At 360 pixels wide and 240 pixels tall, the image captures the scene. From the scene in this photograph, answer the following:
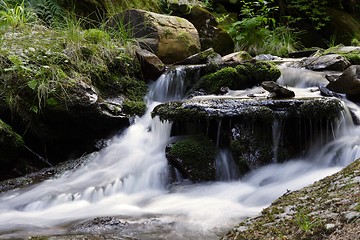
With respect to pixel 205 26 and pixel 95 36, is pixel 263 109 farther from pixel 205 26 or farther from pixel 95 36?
pixel 205 26

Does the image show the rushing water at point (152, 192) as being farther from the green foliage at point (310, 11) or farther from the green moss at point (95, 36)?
the green foliage at point (310, 11)

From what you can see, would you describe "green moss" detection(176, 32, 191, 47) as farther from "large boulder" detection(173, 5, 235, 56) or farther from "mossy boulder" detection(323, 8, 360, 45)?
"mossy boulder" detection(323, 8, 360, 45)

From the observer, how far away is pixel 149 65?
6520mm

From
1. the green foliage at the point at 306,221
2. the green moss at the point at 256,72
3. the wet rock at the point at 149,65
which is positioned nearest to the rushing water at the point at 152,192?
the green foliage at the point at 306,221

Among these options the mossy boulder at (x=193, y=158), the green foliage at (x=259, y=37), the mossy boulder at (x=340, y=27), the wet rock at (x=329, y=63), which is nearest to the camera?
the mossy boulder at (x=193, y=158)

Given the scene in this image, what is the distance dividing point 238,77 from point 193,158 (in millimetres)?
2267

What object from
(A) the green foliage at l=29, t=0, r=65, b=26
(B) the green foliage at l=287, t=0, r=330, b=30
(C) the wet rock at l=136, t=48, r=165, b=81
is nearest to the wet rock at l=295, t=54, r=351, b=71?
(C) the wet rock at l=136, t=48, r=165, b=81

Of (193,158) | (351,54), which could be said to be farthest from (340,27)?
(193,158)

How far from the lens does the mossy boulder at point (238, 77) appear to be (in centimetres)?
623

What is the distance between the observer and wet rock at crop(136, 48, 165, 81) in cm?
652

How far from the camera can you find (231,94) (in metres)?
6.04

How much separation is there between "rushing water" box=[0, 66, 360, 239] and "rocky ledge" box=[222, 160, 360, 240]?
0.86 metres

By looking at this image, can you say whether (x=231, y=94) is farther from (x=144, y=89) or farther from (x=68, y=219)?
(x=68, y=219)

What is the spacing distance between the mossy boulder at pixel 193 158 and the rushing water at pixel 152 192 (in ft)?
0.39
